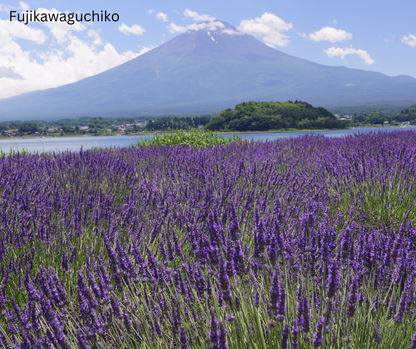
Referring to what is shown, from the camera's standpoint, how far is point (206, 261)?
1536 mm

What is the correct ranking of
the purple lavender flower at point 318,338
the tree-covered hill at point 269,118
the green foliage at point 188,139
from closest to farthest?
the purple lavender flower at point 318,338 < the green foliage at point 188,139 < the tree-covered hill at point 269,118

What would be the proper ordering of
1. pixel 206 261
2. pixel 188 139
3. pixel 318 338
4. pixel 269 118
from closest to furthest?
pixel 318 338, pixel 206 261, pixel 188 139, pixel 269 118

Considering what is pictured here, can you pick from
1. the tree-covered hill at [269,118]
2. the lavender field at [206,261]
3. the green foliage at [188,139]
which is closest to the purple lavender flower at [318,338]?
the lavender field at [206,261]

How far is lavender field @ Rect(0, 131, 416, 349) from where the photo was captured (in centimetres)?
114

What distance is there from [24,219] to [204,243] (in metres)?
1.62

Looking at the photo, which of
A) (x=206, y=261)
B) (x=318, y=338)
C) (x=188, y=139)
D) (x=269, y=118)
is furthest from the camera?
(x=269, y=118)

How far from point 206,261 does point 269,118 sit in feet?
126

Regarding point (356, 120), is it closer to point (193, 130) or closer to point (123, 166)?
point (193, 130)

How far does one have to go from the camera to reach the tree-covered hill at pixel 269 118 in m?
37.1

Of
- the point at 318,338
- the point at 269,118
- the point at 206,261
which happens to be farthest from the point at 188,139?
the point at 269,118

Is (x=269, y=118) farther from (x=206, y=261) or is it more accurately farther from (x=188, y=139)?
(x=206, y=261)

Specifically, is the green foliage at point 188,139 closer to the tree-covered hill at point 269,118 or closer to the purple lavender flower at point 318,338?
the purple lavender flower at point 318,338

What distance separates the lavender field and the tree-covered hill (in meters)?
32.3

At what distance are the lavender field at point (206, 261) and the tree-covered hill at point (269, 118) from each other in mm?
32321
